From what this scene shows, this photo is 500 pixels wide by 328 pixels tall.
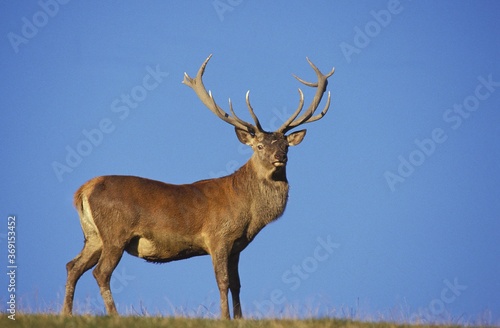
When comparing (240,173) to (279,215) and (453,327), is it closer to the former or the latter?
(279,215)

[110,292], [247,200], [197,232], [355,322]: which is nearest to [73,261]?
[110,292]

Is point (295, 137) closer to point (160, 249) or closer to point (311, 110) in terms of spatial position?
point (311, 110)

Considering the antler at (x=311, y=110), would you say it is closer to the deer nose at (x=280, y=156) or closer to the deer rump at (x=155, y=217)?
the deer nose at (x=280, y=156)

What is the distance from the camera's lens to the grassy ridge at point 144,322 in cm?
862

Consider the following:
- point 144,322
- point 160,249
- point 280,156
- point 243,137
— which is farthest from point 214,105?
point 144,322

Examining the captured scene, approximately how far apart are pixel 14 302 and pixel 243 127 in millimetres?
4991

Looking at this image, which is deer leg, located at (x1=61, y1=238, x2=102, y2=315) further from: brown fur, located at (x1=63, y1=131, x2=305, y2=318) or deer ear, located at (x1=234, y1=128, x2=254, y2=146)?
deer ear, located at (x1=234, y1=128, x2=254, y2=146)

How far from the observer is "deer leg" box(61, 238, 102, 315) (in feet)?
36.7

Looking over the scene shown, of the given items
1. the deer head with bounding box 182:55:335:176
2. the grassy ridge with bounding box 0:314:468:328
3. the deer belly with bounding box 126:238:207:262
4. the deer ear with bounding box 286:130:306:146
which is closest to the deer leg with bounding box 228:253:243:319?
the deer belly with bounding box 126:238:207:262

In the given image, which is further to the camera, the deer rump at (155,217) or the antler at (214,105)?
the antler at (214,105)

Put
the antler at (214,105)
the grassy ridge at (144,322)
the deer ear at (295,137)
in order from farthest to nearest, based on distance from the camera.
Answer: the deer ear at (295,137)
the antler at (214,105)
the grassy ridge at (144,322)

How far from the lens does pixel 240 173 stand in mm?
12719

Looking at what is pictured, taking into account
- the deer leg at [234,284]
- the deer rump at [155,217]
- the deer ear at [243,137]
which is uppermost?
the deer ear at [243,137]

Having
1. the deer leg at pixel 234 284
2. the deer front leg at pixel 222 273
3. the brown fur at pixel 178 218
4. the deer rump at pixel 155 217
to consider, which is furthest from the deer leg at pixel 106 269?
the deer leg at pixel 234 284
